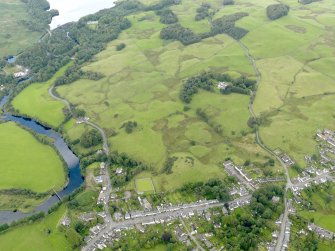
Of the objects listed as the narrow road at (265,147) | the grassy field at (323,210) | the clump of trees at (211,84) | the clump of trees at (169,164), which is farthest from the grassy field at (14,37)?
the grassy field at (323,210)

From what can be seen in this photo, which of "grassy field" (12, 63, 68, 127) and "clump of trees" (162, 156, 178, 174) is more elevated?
"grassy field" (12, 63, 68, 127)

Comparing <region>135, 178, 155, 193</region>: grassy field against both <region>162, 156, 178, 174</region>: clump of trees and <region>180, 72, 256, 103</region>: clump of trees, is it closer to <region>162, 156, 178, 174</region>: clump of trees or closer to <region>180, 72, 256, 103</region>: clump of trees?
<region>162, 156, 178, 174</region>: clump of trees

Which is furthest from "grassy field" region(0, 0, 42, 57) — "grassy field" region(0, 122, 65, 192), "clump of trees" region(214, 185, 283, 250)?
"clump of trees" region(214, 185, 283, 250)

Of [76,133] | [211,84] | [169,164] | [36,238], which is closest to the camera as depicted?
[36,238]

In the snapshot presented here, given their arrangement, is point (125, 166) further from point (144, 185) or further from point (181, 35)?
point (181, 35)

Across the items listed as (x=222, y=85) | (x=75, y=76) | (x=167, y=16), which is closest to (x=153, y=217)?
(x=222, y=85)

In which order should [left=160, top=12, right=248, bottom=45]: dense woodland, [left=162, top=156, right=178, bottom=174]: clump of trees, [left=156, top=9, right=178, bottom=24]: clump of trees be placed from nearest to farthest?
[left=162, top=156, right=178, bottom=174]: clump of trees
[left=160, top=12, right=248, bottom=45]: dense woodland
[left=156, top=9, right=178, bottom=24]: clump of trees
